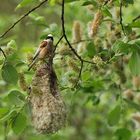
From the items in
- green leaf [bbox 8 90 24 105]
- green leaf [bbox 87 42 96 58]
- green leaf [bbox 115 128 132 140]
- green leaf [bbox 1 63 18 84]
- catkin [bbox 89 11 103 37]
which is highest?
catkin [bbox 89 11 103 37]

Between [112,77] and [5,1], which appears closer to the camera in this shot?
[112,77]

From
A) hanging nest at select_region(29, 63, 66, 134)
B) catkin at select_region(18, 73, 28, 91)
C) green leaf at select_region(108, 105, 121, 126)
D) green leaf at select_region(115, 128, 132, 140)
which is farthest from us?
green leaf at select_region(115, 128, 132, 140)

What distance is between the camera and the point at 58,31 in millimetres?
2607

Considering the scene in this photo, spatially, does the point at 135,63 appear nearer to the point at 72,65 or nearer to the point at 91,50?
the point at 72,65

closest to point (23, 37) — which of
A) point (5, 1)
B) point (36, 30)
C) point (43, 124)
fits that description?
point (36, 30)

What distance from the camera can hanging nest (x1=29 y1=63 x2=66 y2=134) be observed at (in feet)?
6.33

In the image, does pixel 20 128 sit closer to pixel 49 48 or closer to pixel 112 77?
pixel 49 48

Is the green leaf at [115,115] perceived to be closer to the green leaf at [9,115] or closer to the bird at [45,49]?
the green leaf at [9,115]

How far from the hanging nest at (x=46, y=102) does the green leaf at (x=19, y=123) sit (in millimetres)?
145

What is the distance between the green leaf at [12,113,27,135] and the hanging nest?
0.14 metres

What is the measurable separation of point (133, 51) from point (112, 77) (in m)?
0.80

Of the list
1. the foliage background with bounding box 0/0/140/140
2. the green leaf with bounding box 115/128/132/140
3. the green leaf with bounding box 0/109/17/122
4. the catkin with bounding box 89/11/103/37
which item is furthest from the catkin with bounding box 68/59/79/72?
the green leaf with bounding box 115/128/132/140

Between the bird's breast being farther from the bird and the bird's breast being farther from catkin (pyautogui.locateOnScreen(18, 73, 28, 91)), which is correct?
catkin (pyautogui.locateOnScreen(18, 73, 28, 91))

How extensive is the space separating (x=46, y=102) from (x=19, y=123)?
11.0 inches
